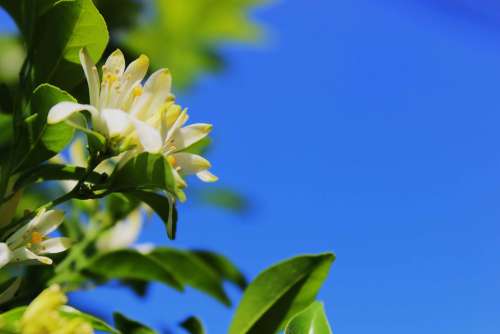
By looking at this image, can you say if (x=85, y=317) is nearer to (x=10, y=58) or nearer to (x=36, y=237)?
(x=36, y=237)

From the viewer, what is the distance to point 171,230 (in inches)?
32.8

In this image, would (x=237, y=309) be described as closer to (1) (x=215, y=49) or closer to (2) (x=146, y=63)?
(2) (x=146, y=63)

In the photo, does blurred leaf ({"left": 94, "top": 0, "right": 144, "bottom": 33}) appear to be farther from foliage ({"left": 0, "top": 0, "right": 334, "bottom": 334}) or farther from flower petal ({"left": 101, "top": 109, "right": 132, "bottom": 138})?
flower petal ({"left": 101, "top": 109, "right": 132, "bottom": 138})

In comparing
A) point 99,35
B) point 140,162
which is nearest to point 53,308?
point 140,162

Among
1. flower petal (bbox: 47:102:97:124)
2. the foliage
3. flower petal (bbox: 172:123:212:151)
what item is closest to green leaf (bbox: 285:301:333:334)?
the foliage

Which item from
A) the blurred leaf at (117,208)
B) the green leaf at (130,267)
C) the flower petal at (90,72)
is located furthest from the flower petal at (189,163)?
the blurred leaf at (117,208)

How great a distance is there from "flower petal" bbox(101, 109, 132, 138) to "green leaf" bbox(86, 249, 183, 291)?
463mm

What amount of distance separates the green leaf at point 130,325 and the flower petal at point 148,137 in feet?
0.81

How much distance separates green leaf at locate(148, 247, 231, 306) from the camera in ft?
4.40

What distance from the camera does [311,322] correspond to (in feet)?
2.85

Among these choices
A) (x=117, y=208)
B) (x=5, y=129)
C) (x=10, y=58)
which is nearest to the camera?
(x=5, y=129)

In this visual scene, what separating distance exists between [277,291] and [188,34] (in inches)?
56.3

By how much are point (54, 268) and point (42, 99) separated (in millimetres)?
319

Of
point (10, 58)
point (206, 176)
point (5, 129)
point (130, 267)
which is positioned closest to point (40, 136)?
point (206, 176)
